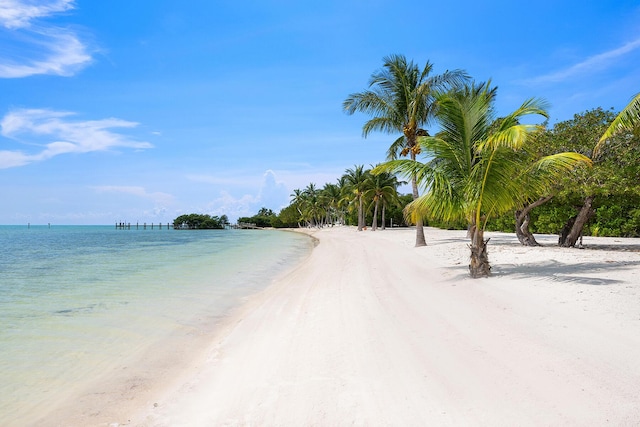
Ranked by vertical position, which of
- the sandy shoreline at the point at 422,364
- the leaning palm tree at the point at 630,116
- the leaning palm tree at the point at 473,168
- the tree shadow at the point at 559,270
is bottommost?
the sandy shoreline at the point at 422,364

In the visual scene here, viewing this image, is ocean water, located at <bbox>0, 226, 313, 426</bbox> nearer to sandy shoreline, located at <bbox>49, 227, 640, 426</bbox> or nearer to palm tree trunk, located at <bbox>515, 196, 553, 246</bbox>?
sandy shoreline, located at <bbox>49, 227, 640, 426</bbox>

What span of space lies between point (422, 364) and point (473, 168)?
6.31 metres

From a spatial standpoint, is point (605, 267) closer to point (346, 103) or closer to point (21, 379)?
point (21, 379)

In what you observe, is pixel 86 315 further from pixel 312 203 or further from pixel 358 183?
pixel 312 203

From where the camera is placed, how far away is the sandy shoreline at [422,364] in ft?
11.1

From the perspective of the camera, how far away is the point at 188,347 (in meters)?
6.58

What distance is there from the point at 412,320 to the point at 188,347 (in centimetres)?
379

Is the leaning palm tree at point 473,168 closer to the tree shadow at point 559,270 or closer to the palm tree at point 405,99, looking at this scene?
the tree shadow at point 559,270

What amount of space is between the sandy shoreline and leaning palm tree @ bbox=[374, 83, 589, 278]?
2.06 m

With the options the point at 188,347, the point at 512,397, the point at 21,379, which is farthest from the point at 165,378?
the point at 512,397

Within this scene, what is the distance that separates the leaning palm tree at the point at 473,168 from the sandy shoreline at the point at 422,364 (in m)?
2.06

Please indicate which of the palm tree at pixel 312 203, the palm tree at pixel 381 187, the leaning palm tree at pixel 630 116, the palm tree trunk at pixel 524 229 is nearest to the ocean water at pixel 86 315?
the leaning palm tree at pixel 630 116

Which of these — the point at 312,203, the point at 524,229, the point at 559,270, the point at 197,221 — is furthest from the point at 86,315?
the point at 197,221

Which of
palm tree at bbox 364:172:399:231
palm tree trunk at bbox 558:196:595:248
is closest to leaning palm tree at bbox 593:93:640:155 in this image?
palm tree trunk at bbox 558:196:595:248
